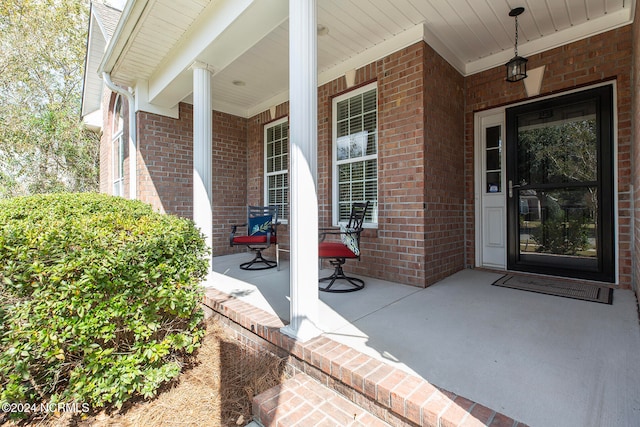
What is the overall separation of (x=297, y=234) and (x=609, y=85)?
3615 millimetres

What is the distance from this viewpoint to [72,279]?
1.63 m

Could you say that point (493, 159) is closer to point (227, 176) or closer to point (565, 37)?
point (565, 37)

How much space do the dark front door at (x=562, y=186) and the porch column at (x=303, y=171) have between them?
2946 millimetres

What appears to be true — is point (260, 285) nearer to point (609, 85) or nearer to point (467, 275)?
point (467, 275)

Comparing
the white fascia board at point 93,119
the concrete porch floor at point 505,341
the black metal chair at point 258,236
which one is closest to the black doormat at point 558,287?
the concrete porch floor at point 505,341

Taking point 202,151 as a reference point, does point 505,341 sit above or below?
below

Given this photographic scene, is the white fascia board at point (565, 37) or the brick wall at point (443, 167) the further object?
the brick wall at point (443, 167)

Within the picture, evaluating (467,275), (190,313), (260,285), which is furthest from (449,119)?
(190,313)

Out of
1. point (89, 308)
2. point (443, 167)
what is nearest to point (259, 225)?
point (443, 167)

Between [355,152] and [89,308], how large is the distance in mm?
3216

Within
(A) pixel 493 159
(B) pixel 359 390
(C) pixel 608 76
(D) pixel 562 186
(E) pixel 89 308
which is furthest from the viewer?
(A) pixel 493 159

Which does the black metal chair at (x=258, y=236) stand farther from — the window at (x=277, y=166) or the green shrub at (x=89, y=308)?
the green shrub at (x=89, y=308)

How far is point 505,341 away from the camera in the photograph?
1.88 m

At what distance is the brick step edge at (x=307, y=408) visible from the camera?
1416 mm
